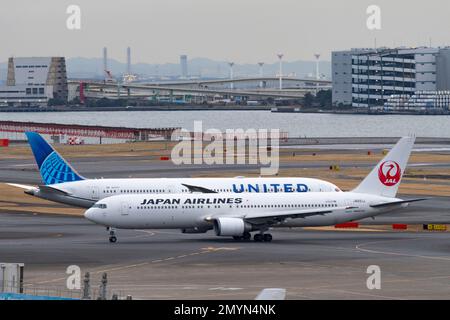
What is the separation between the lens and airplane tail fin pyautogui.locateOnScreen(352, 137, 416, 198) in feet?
272

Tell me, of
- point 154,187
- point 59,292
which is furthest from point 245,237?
point 59,292

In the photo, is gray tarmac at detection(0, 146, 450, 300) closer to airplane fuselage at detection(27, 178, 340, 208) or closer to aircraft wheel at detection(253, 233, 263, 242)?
aircraft wheel at detection(253, 233, 263, 242)

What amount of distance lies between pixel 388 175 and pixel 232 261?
62.7 feet

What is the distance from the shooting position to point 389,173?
83812mm

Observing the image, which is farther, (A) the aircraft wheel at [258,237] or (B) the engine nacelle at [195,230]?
(B) the engine nacelle at [195,230]

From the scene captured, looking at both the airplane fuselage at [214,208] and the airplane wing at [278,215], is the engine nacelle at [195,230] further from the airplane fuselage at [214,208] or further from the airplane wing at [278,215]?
the airplane wing at [278,215]

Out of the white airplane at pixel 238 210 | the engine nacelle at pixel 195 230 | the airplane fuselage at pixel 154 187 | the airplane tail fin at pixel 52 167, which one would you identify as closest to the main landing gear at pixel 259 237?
the white airplane at pixel 238 210

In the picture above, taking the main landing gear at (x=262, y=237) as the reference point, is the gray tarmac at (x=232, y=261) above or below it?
below

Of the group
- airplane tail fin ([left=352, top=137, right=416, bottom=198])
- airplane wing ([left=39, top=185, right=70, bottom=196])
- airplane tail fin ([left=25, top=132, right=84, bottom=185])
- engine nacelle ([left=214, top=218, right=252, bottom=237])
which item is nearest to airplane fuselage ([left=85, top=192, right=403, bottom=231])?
engine nacelle ([left=214, top=218, right=252, bottom=237])

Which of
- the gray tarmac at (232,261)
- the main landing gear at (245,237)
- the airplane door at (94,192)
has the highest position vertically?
the airplane door at (94,192)

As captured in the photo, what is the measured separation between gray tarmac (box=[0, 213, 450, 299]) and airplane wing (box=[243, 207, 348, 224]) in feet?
5.84

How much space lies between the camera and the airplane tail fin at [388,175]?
82812mm

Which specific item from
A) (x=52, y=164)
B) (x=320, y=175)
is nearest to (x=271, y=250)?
(x=52, y=164)
